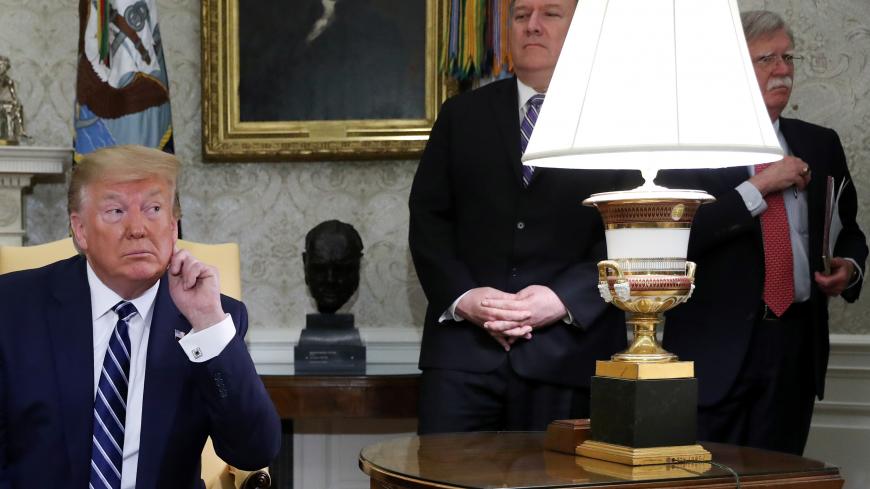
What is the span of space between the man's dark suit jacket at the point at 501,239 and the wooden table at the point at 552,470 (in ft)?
2.44

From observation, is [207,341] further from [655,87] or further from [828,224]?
[828,224]

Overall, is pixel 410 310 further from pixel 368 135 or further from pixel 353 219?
pixel 368 135

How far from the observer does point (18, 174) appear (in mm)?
4426

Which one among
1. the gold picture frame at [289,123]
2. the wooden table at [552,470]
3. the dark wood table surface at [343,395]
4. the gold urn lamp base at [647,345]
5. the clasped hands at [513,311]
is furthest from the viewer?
the gold picture frame at [289,123]

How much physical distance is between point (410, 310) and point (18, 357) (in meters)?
2.36

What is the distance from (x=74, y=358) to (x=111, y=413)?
0.49 ft

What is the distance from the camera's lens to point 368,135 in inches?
180

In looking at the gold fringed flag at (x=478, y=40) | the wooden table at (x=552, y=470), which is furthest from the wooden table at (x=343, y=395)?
the wooden table at (x=552, y=470)

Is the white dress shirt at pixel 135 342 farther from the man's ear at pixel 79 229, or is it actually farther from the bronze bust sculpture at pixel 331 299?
the bronze bust sculpture at pixel 331 299

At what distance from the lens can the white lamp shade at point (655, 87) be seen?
2.04 meters

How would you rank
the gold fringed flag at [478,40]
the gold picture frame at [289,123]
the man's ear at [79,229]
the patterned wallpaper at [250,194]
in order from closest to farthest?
1. the man's ear at [79,229]
2. the gold fringed flag at [478,40]
3. the gold picture frame at [289,123]
4. the patterned wallpaper at [250,194]

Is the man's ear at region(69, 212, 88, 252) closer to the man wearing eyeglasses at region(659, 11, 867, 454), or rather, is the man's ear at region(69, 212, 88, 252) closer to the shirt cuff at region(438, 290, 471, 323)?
the shirt cuff at region(438, 290, 471, 323)

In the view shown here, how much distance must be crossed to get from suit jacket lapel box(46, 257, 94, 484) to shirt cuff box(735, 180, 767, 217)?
1927mm

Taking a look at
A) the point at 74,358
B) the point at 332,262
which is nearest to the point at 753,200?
the point at 332,262
